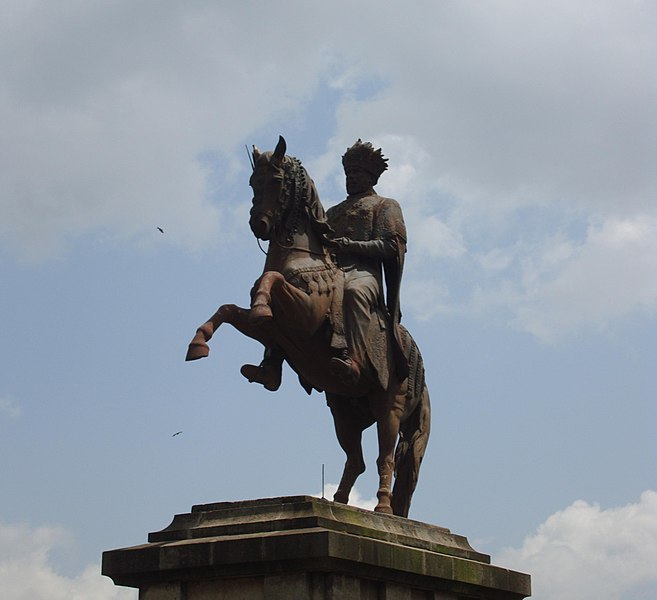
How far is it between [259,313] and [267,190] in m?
1.49

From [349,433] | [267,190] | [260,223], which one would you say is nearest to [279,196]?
[267,190]

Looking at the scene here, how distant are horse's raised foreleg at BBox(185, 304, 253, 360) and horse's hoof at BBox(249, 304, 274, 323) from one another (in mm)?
352

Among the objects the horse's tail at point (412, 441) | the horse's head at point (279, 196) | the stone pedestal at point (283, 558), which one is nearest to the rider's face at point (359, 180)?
the horse's head at point (279, 196)

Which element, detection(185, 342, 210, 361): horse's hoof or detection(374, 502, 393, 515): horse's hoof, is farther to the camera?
detection(374, 502, 393, 515): horse's hoof

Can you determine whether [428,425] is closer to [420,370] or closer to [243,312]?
[420,370]

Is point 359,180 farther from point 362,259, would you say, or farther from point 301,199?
point 301,199

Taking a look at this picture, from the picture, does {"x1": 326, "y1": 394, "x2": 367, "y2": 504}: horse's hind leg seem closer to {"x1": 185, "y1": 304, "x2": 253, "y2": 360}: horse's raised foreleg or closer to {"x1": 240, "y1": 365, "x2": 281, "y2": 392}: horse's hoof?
{"x1": 240, "y1": 365, "x2": 281, "y2": 392}: horse's hoof

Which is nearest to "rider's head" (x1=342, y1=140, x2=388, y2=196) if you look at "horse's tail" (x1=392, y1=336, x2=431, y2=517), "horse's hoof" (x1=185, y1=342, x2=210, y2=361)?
"horse's tail" (x1=392, y1=336, x2=431, y2=517)

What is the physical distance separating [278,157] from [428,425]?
12.5ft

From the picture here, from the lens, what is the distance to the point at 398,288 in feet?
47.9

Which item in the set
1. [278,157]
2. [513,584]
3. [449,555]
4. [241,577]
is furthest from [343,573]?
[278,157]

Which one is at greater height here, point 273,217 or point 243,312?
point 273,217

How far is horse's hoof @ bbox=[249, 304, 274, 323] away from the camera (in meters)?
12.5

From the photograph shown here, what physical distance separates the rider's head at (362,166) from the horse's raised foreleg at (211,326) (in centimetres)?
291
